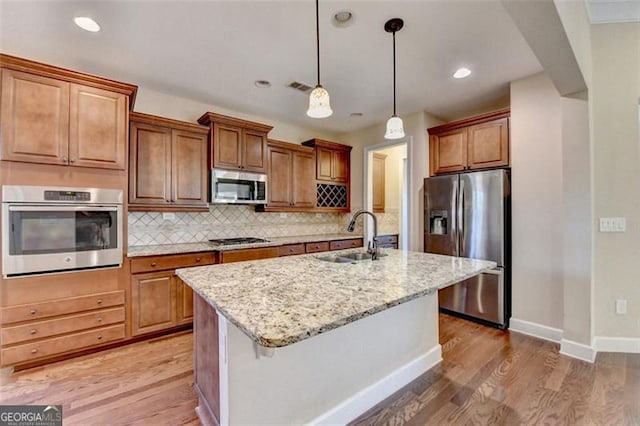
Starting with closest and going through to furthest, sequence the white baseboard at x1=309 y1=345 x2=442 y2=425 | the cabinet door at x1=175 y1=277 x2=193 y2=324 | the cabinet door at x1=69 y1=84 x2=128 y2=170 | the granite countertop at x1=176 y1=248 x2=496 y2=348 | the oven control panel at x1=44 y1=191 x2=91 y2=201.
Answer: the granite countertop at x1=176 y1=248 x2=496 y2=348, the white baseboard at x1=309 y1=345 x2=442 y2=425, the oven control panel at x1=44 y1=191 x2=91 y2=201, the cabinet door at x1=69 y1=84 x2=128 y2=170, the cabinet door at x1=175 y1=277 x2=193 y2=324

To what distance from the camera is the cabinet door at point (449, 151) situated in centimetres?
351

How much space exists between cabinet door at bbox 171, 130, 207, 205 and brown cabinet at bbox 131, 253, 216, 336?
709mm

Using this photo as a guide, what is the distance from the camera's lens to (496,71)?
2824 millimetres

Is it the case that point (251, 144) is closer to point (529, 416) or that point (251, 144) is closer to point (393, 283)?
point (393, 283)

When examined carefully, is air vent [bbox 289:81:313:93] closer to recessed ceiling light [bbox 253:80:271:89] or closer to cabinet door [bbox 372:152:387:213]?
recessed ceiling light [bbox 253:80:271:89]

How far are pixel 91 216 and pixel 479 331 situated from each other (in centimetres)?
387

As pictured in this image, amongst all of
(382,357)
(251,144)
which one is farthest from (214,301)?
(251,144)

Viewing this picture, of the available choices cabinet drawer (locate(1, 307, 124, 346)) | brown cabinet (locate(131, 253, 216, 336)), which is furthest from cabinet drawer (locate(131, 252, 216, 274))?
cabinet drawer (locate(1, 307, 124, 346))

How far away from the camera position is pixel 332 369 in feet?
5.34

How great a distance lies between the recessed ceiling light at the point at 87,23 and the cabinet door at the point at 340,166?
3233 mm

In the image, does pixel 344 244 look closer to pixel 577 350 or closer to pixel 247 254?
pixel 247 254

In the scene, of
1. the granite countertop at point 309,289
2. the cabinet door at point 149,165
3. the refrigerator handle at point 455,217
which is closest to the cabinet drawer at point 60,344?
the cabinet door at point 149,165

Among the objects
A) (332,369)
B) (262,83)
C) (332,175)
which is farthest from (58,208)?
(332,175)

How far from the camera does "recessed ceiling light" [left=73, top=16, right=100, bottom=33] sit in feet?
6.74
